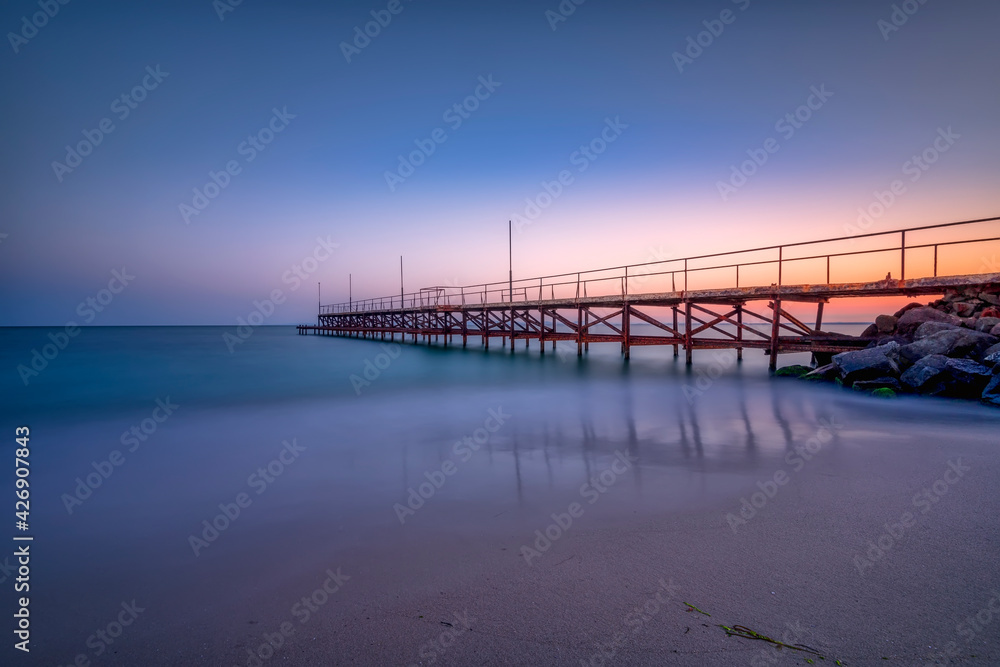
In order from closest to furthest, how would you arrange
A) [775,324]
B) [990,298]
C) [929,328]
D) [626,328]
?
1. [929,328]
2. [990,298]
3. [775,324]
4. [626,328]

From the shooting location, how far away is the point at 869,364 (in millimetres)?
9961

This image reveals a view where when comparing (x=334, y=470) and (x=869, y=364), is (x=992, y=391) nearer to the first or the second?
(x=869, y=364)

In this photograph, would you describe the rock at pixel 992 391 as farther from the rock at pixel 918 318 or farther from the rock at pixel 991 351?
the rock at pixel 918 318

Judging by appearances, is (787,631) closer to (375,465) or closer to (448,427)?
(375,465)

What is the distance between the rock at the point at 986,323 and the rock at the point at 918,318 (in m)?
0.59

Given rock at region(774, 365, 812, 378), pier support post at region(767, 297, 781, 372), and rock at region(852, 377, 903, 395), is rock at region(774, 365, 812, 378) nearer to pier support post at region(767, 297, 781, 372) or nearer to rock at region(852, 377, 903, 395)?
pier support post at region(767, 297, 781, 372)

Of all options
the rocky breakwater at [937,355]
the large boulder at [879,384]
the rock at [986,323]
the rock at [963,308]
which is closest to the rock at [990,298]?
the rocky breakwater at [937,355]

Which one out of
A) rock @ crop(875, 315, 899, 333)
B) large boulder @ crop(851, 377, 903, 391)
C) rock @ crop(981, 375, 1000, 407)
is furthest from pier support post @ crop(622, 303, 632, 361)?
rock @ crop(981, 375, 1000, 407)

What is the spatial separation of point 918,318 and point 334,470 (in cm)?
1390

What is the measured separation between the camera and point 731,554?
9.75 feet

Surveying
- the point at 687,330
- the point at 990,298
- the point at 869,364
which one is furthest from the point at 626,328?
the point at 990,298

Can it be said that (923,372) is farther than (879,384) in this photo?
No

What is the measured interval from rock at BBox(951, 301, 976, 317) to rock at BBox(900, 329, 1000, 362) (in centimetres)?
241

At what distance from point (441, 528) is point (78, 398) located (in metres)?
13.9
